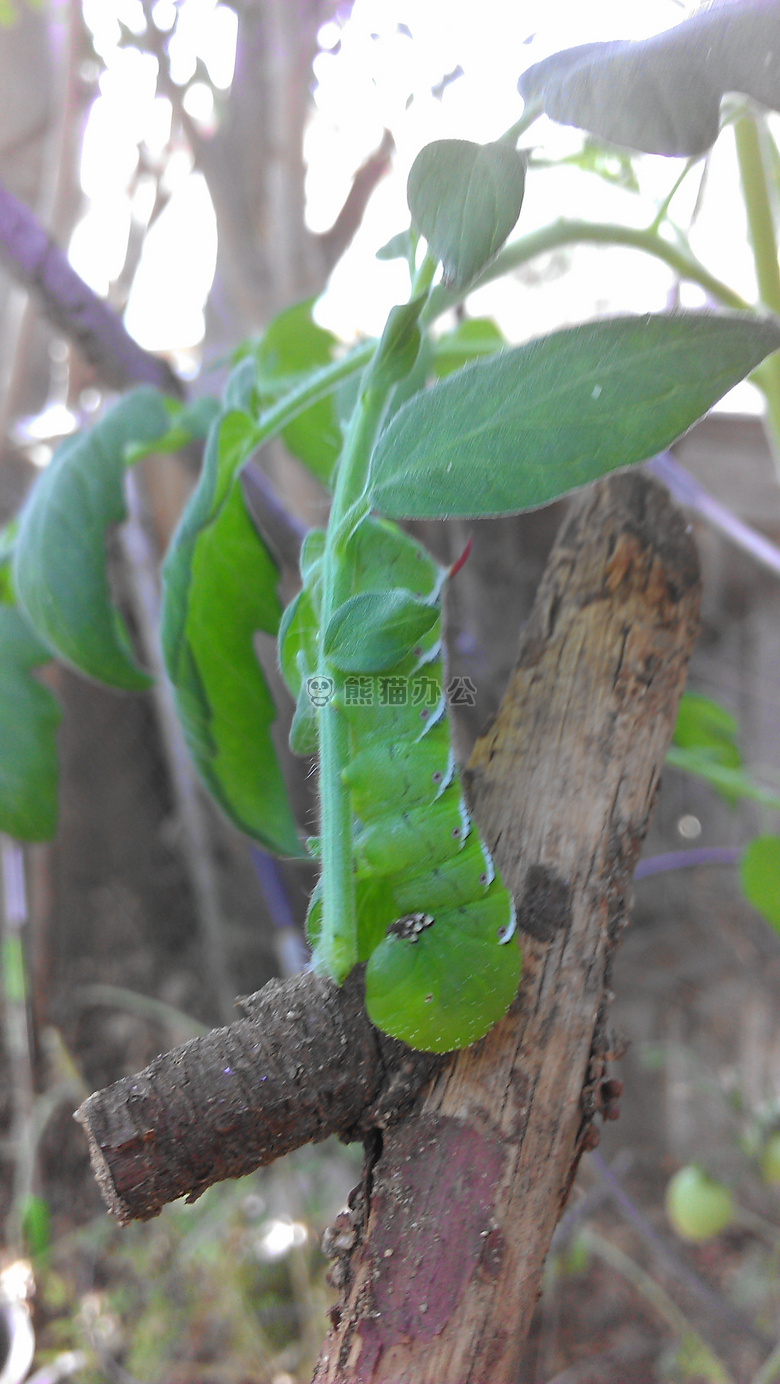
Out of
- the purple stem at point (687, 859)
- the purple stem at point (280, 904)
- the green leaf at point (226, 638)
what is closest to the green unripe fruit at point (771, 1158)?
the purple stem at point (687, 859)

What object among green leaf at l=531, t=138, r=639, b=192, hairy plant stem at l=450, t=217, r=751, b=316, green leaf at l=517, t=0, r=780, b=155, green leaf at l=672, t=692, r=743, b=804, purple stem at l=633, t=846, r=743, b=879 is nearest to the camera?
green leaf at l=517, t=0, r=780, b=155

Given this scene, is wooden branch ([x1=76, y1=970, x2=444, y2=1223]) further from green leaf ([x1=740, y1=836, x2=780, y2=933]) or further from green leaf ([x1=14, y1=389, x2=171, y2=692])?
green leaf ([x1=740, y1=836, x2=780, y2=933])

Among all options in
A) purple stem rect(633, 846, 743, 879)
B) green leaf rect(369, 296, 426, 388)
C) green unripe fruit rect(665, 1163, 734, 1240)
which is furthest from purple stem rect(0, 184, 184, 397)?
green unripe fruit rect(665, 1163, 734, 1240)

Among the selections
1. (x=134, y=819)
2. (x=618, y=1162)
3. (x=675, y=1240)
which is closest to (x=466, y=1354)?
(x=618, y=1162)

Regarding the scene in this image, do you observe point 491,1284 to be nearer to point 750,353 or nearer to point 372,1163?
point 372,1163

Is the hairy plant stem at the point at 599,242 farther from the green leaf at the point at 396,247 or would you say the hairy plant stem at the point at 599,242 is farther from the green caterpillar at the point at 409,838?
the green caterpillar at the point at 409,838

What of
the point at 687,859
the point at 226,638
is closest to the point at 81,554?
the point at 226,638

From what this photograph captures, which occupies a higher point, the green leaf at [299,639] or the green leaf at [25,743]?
the green leaf at [299,639]

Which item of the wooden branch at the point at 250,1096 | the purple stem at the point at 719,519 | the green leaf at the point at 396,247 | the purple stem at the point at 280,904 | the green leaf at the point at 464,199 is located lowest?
the purple stem at the point at 280,904
